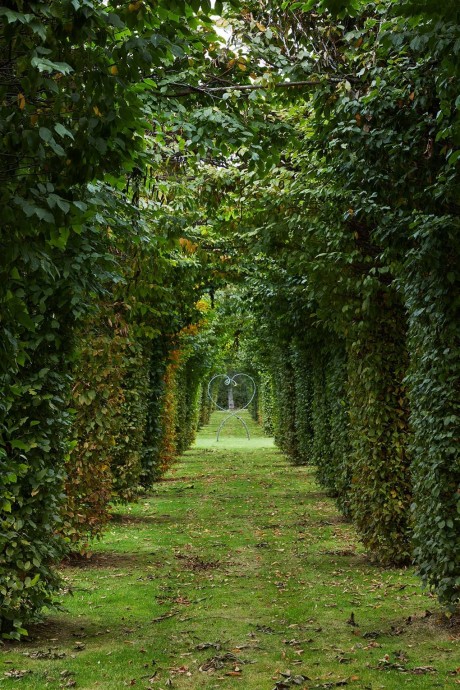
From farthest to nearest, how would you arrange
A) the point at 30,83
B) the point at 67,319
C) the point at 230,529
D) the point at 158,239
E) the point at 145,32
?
the point at 230,529
the point at 158,239
the point at 67,319
the point at 145,32
the point at 30,83

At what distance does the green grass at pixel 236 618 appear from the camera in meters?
6.30

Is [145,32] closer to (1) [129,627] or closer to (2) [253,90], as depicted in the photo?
(2) [253,90]

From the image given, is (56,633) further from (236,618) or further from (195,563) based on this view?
(195,563)

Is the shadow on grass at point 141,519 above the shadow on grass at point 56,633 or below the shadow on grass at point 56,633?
below

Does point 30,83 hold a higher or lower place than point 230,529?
higher

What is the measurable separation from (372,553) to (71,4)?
985cm

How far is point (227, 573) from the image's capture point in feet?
34.0

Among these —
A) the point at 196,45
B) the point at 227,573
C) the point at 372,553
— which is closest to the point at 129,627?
the point at 227,573

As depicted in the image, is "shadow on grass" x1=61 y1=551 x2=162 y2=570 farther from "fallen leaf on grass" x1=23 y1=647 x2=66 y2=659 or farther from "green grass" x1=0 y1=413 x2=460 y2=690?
"fallen leaf on grass" x1=23 y1=647 x2=66 y2=659

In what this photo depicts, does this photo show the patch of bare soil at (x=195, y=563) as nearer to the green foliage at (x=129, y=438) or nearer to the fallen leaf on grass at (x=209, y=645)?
the fallen leaf on grass at (x=209, y=645)

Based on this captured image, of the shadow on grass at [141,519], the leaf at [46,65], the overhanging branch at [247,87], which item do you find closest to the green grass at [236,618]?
the shadow on grass at [141,519]

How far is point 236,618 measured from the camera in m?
8.05

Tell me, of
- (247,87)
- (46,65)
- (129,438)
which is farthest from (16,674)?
(129,438)

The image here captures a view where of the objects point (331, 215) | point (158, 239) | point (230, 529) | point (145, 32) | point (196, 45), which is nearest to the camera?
point (145, 32)
